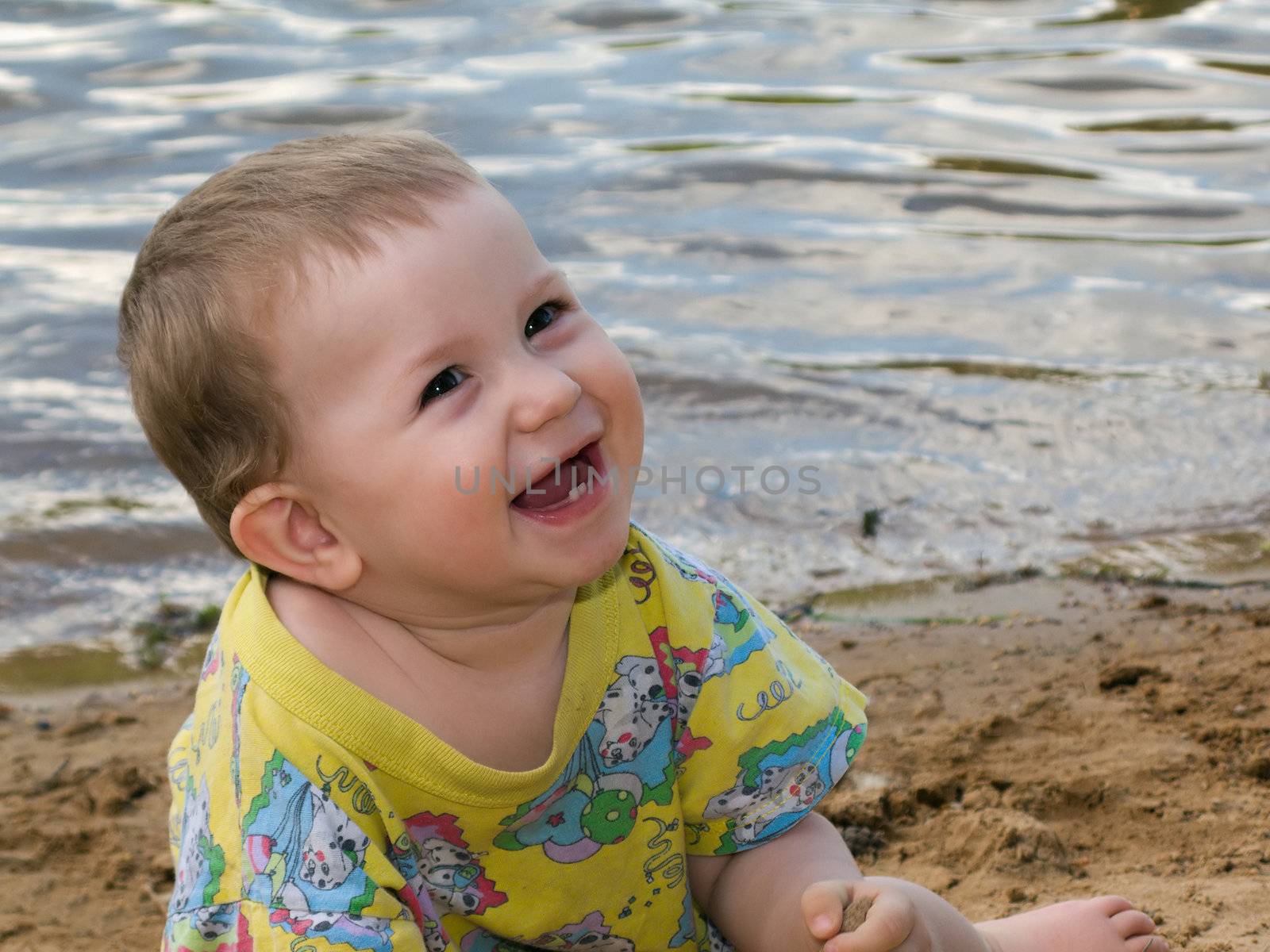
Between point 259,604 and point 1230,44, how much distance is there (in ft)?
24.4

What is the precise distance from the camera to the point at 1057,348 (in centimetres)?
507

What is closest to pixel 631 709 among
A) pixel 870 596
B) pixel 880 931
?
pixel 880 931

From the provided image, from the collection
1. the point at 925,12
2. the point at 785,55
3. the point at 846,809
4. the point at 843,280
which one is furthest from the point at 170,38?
the point at 846,809

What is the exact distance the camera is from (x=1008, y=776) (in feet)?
9.00

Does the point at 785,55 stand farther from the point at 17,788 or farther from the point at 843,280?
the point at 17,788

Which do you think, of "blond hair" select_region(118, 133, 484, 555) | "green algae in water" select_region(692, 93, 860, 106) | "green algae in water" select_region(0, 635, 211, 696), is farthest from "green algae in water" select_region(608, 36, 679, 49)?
"blond hair" select_region(118, 133, 484, 555)

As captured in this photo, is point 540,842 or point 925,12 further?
point 925,12

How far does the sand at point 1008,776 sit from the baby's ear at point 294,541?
3.00ft

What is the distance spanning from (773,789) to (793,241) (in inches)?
161

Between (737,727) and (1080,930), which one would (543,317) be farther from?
(1080,930)

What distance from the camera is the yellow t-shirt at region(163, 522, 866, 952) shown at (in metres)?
1.82

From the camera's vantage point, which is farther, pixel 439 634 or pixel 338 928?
pixel 439 634

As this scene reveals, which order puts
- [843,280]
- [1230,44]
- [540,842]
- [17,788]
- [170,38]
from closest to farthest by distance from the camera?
1. [540,842]
2. [17,788]
3. [843,280]
4. [1230,44]
5. [170,38]

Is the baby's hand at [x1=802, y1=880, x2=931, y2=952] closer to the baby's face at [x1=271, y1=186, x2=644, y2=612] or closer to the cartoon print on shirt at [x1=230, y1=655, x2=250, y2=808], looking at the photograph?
the baby's face at [x1=271, y1=186, x2=644, y2=612]
